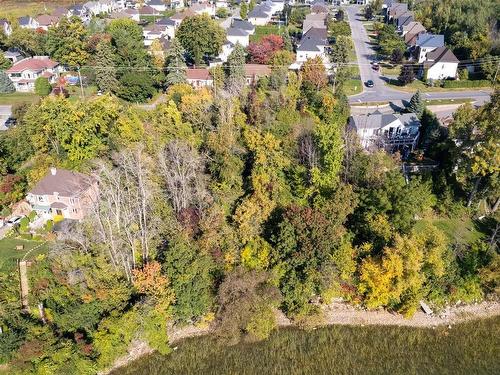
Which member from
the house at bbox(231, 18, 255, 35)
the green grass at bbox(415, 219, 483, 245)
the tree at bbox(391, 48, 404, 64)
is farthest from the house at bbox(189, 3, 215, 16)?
the green grass at bbox(415, 219, 483, 245)

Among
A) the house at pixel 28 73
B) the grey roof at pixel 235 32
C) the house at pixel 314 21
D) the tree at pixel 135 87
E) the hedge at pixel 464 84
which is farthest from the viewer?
the house at pixel 314 21

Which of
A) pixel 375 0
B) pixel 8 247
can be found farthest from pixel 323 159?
pixel 375 0

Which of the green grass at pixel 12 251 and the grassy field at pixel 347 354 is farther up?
the green grass at pixel 12 251

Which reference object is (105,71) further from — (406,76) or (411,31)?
(411,31)

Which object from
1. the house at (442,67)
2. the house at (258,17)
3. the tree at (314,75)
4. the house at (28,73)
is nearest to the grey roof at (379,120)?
the tree at (314,75)

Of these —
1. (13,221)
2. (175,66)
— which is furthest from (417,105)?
(13,221)

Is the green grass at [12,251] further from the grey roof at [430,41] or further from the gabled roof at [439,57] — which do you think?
the grey roof at [430,41]
